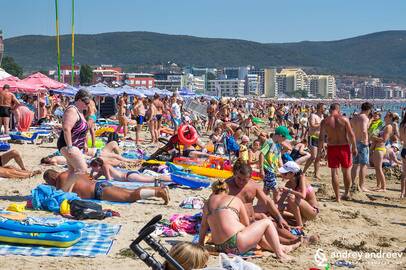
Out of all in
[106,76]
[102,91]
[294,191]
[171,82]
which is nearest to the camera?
[294,191]

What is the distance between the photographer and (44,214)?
6.36 m

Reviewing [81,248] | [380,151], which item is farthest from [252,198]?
[380,151]

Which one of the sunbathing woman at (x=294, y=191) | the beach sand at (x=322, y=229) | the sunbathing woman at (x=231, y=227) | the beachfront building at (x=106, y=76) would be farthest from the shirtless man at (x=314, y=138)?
the beachfront building at (x=106, y=76)

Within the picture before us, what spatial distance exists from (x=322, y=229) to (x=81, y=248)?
268 centimetres

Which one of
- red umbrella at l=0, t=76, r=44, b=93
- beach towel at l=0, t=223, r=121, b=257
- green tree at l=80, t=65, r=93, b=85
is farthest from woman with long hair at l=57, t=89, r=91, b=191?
green tree at l=80, t=65, r=93, b=85

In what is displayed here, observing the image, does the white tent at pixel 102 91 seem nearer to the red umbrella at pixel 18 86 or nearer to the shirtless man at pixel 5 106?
the red umbrella at pixel 18 86

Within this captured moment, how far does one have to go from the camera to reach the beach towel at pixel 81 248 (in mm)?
4914

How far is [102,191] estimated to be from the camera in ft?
23.6

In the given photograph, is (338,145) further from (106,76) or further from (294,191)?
(106,76)

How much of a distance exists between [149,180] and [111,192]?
4.99ft

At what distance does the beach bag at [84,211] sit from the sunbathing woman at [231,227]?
1646 mm

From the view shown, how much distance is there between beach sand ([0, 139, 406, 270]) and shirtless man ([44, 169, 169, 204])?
0.41 feet

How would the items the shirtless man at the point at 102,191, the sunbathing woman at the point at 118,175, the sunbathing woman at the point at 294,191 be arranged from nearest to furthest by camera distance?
the sunbathing woman at the point at 294,191, the shirtless man at the point at 102,191, the sunbathing woman at the point at 118,175

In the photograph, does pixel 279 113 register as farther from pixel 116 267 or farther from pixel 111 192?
pixel 116 267
